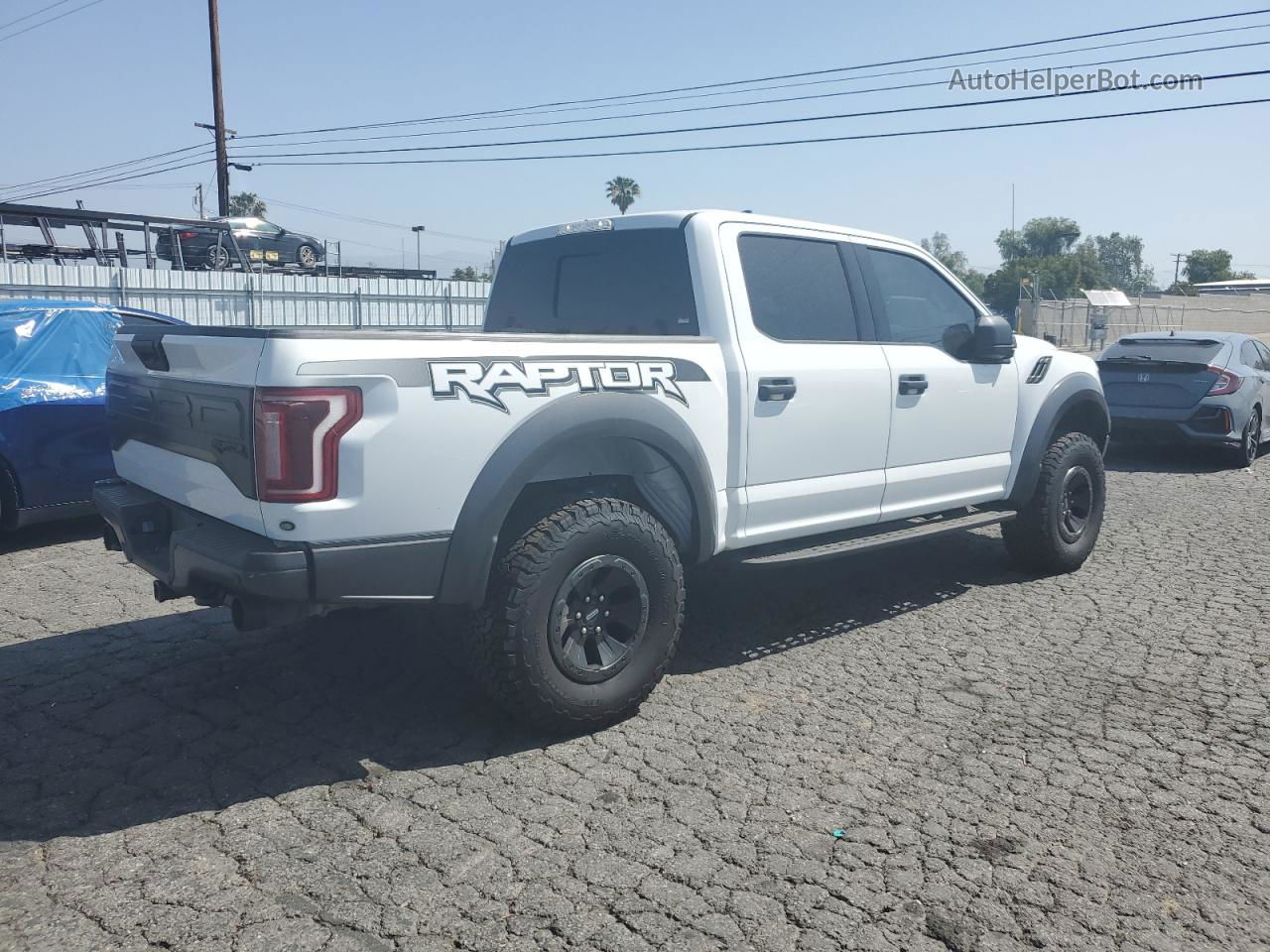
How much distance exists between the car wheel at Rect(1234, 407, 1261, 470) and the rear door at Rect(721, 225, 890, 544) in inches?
315

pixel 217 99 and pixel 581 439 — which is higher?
pixel 217 99

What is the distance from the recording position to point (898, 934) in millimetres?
2729

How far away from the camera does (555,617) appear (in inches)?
148

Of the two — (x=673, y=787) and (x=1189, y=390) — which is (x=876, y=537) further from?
(x=1189, y=390)

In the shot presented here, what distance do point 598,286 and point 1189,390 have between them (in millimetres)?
8611

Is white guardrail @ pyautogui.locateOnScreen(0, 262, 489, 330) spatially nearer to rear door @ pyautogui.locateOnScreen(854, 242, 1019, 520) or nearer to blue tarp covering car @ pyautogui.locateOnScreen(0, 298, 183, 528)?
blue tarp covering car @ pyautogui.locateOnScreen(0, 298, 183, 528)

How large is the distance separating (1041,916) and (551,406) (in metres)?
2.27

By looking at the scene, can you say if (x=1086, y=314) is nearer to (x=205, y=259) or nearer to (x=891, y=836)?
(x=205, y=259)

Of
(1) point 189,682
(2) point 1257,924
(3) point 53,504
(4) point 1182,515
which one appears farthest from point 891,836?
(4) point 1182,515

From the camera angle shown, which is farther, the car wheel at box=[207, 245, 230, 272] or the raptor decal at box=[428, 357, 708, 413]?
the car wheel at box=[207, 245, 230, 272]

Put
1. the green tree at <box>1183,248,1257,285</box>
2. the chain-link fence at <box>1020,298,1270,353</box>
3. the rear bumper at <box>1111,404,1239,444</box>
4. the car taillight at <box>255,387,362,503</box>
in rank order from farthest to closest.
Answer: the green tree at <box>1183,248,1257,285</box> → the chain-link fence at <box>1020,298,1270,353</box> → the rear bumper at <box>1111,404,1239,444</box> → the car taillight at <box>255,387,362,503</box>

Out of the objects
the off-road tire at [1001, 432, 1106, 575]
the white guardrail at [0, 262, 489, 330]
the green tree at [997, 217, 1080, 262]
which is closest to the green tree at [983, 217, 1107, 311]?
the green tree at [997, 217, 1080, 262]

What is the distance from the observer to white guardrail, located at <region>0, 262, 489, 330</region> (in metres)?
17.2

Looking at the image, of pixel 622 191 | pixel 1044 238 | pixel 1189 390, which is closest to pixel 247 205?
pixel 622 191
